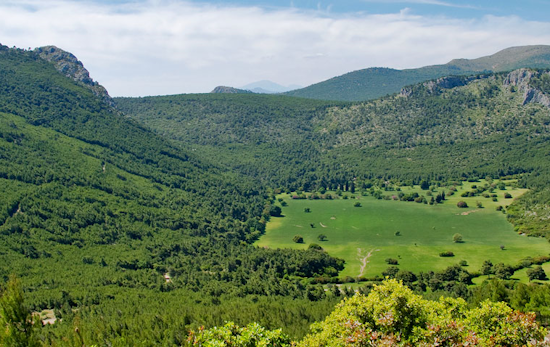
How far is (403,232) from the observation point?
14088cm

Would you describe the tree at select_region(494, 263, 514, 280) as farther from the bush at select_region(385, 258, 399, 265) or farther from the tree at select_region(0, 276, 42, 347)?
the tree at select_region(0, 276, 42, 347)

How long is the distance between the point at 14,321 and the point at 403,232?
12354 centimetres

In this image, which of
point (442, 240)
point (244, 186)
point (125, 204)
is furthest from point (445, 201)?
point (125, 204)

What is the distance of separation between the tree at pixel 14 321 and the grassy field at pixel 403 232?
78501 mm

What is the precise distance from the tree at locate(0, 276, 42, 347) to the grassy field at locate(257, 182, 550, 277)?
78501 mm

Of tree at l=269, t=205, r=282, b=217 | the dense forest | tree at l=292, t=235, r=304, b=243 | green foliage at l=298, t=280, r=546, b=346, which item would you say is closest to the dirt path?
the dense forest

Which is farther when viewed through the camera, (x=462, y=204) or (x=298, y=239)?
(x=462, y=204)

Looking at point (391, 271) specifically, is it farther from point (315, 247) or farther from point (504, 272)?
point (315, 247)

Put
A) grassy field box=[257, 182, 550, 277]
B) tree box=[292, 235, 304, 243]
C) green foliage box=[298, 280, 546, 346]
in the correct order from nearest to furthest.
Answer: green foliage box=[298, 280, 546, 346] < grassy field box=[257, 182, 550, 277] < tree box=[292, 235, 304, 243]

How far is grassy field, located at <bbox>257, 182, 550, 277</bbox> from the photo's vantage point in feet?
361

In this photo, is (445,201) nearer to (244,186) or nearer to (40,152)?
(244,186)

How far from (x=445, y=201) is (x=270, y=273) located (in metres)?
104

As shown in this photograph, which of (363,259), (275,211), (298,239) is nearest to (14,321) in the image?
(363,259)

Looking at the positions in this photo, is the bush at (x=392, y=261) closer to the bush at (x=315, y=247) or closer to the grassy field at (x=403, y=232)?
the grassy field at (x=403, y=232)
